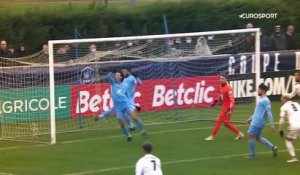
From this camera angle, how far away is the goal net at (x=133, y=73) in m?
23.0

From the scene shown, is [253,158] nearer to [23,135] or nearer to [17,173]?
[17,173]

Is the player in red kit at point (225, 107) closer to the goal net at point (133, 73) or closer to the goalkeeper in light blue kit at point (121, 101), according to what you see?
the goalkeeper in light blue kit at point (121, 101)

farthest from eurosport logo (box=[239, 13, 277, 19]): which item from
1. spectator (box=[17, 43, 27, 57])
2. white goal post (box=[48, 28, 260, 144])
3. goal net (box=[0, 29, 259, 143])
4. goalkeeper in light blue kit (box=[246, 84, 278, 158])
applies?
goalkeeper in light blue kit (box=[246, 84, 278, 158])

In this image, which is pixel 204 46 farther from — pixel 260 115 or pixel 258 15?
pixel 258 15

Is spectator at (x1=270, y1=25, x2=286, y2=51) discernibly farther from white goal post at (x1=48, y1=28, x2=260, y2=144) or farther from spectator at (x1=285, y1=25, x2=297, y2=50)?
white goal post at (x1=48, y1=28, x2=260, y2=144)

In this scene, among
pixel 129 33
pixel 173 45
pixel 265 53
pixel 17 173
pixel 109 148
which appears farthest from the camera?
pixel 129 33

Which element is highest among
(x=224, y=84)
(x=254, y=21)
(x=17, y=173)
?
(x=254, y=21)

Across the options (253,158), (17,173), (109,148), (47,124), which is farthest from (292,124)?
(47,124)

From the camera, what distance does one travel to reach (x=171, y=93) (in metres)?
25.9

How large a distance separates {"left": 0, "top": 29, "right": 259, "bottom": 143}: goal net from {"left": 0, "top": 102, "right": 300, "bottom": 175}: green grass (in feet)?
4.14

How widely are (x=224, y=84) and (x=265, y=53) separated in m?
8.02

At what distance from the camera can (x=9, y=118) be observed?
74.2 feet

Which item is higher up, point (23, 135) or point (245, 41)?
point (245, 41)

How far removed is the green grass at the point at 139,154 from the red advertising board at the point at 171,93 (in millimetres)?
2088
